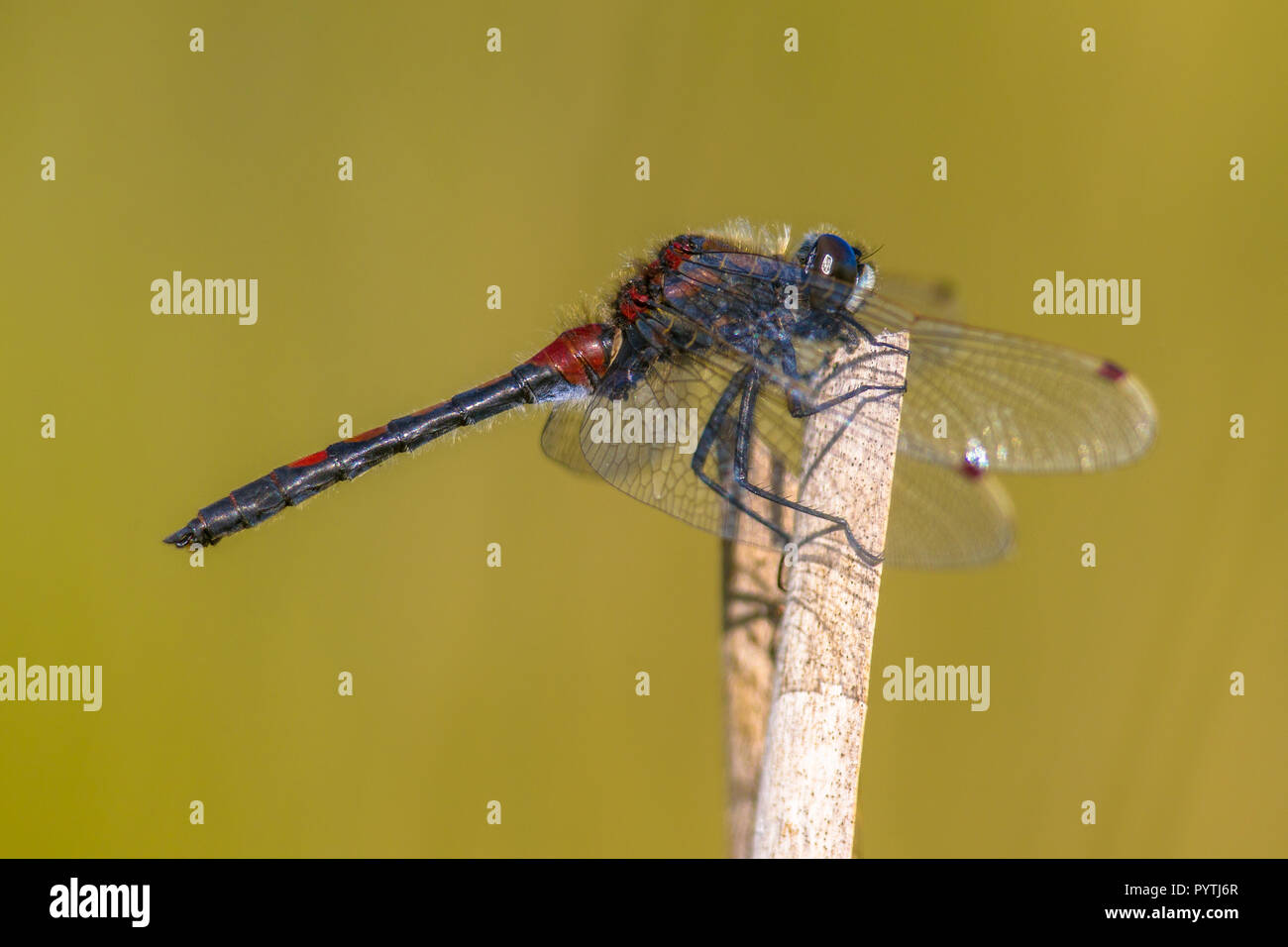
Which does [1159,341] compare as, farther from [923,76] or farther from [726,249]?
[726,249]

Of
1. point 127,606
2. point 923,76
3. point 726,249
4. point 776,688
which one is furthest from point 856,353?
point 127,606

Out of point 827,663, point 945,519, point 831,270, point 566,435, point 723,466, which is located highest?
point 831,270

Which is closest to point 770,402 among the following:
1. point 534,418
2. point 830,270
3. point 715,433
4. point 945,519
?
point 715,433

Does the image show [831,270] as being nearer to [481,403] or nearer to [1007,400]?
[1007,400]

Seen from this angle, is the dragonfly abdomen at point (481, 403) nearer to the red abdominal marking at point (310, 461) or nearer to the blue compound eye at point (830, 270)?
the red abdominal marking at point (310, 461)

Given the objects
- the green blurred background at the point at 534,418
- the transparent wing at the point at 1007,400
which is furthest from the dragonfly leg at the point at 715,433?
the green blurred background at the point at 534,418

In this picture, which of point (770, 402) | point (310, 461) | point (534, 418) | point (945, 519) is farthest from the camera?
point (534, 418)

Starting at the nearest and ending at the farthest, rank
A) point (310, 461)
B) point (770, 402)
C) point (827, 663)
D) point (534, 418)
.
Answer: point (827, 663) < point (770, 402) < point (310, 461) < point (534, 418)
